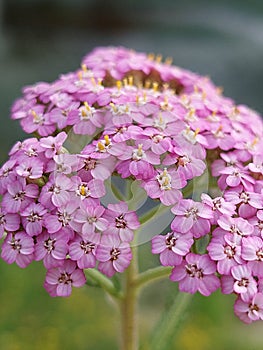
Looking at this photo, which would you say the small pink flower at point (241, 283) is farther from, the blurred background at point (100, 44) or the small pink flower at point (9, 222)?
the blurred background at point (100, 44)

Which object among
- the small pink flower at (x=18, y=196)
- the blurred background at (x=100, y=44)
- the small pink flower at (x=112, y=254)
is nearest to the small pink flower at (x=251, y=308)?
the small pink flower at (x=112, y=254)

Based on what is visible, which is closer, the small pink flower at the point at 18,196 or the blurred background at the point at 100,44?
the small pink flower at the point at 18,196

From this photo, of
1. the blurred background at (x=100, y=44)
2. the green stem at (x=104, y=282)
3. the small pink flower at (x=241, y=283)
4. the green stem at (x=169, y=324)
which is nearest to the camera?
the small pink flower at (x=241, y=283)

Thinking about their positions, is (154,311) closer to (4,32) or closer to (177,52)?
(177,52)

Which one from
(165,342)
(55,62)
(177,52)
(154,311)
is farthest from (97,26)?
(165,342)

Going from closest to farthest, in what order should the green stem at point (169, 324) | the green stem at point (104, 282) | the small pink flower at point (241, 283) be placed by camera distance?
the small pink flower at point (241, 283) < the green stem at point (104, 282) < the green stem at point (169, 324)

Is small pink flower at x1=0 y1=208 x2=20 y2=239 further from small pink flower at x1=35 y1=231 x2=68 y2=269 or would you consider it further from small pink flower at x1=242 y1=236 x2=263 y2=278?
small pink flower at x1=242 y1=236 x2=263 y2=278

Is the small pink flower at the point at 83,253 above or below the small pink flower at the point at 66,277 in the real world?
above

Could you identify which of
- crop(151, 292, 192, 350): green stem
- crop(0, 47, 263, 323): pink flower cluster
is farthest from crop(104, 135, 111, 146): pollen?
crop(151, 292, 192, 350): green stem

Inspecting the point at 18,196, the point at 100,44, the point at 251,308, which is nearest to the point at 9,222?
the point at 18,196
